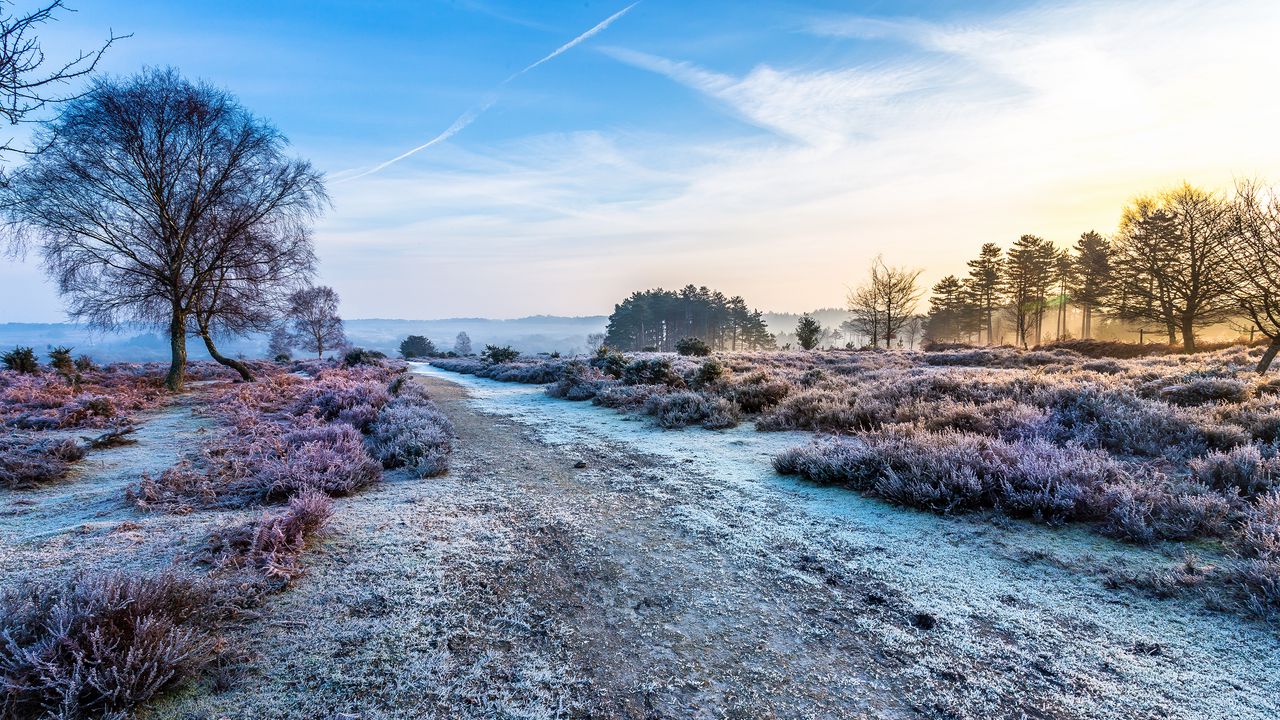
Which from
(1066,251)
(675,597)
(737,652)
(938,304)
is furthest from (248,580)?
(938,304)

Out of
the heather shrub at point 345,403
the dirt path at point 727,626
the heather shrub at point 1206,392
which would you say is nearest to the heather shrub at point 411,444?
the heather shrub at point 345,403

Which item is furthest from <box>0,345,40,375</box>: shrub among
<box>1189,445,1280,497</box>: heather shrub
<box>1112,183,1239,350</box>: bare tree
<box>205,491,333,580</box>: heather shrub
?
<box>1112,183,1239,350</box>: bare tree

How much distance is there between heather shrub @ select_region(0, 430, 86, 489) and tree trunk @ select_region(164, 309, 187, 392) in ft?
30.8

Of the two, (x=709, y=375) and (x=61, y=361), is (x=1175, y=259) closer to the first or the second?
(x=709, y=375)

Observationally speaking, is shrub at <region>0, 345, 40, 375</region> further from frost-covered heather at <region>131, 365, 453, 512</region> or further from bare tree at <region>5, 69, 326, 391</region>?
frost-covered heather at <region>131, 365, 453, 512</region>

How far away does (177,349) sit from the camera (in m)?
13.8

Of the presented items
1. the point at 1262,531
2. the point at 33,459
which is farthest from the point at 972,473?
the point at 33,459

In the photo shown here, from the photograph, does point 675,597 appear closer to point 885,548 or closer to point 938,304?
point 885,548

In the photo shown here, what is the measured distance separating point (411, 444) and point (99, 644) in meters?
4.22

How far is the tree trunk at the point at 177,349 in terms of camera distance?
532 inches

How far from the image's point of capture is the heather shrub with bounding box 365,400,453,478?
5568mm

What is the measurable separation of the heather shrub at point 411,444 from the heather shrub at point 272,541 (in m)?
1.91

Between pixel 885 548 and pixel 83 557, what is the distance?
5214 millimetres

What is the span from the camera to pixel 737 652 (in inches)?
87.4
